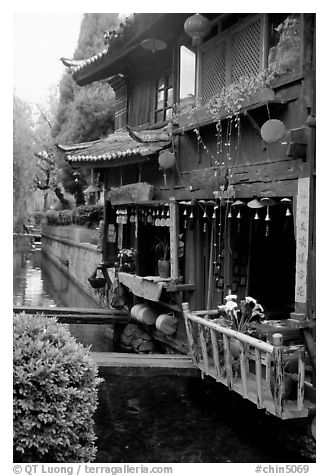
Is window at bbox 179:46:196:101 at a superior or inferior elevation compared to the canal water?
superior

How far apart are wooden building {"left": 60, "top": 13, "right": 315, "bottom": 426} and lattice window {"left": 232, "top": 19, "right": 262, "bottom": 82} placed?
2 centimetres

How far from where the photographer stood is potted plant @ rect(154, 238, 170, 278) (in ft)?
34.6

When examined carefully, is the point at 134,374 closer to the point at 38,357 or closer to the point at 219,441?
the point at 219,441

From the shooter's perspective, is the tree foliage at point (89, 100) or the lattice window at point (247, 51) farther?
the tree foliage at point (89, 100)

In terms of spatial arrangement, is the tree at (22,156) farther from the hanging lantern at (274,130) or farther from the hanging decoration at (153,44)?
the hanging lantern at (274,130)

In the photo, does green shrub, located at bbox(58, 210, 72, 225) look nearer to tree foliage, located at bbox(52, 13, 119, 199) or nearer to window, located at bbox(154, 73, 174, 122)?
tree foliage, located at bbox(52, 13, 119, 199)

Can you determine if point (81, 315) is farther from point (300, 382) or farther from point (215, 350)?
point (300, 382)

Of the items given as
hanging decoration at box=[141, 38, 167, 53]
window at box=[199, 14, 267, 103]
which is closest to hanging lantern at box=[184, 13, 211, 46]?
window at box=[199, 14, 267, 103]

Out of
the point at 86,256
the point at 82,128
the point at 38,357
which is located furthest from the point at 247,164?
the point at 82,128

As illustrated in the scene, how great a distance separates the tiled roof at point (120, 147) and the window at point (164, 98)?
0.93 m

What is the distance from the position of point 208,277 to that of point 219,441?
352cm

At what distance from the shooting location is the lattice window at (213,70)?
8.71 m

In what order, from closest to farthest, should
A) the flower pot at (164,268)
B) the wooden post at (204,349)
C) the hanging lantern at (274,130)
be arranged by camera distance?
the hanging lantern at (274,130) → the wooden post at (204,349) → the flower pot at (164,268)

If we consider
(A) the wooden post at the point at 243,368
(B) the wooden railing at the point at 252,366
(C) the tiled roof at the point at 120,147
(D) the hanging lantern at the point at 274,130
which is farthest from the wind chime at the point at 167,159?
(A) the wooden post at the point at 243,368
